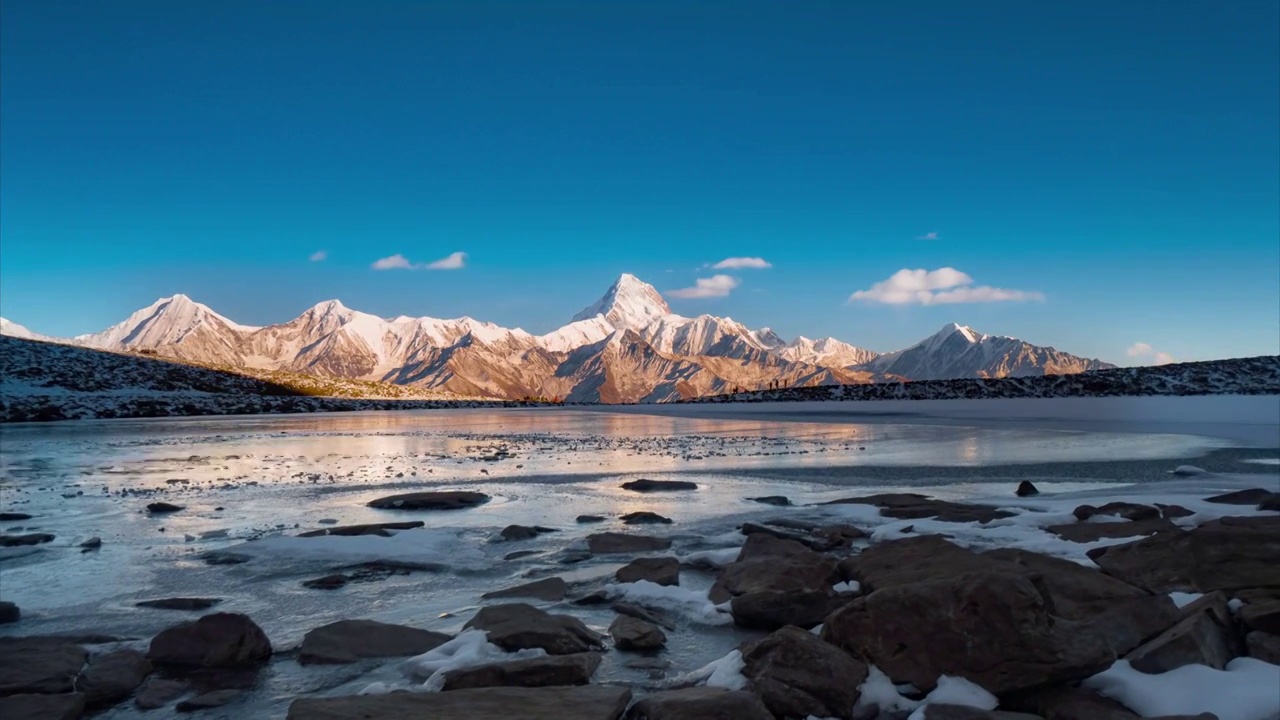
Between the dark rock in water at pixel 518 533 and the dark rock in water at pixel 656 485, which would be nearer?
the dark rock in water at pixel 518 533

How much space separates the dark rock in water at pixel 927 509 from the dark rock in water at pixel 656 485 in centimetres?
430

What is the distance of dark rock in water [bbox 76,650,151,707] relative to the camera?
6.41 meters

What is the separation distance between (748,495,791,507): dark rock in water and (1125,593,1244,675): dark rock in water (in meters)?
9.65

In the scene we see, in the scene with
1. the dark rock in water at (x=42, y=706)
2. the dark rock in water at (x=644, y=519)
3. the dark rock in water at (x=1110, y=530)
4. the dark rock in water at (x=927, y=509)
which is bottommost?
the dark rock in water at (x=42, y=706)

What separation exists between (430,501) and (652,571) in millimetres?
8283

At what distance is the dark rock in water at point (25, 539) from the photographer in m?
12.6

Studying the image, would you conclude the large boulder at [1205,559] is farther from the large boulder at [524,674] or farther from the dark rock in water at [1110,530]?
the large boulder at [524,674]

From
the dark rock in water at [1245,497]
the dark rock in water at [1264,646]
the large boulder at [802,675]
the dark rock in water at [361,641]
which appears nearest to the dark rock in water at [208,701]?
the dark rock in water at [361,641]

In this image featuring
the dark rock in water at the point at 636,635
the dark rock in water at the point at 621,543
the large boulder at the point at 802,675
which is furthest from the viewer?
the dark rock in water at the point at 621,543

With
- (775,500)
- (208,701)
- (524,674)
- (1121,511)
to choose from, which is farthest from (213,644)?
(1121,511)

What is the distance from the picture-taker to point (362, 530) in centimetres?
1334

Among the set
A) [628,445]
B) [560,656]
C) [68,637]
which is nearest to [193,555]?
[68,637]

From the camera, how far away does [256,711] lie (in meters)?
6.20

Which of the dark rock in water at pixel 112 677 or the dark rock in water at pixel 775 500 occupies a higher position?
the dark rock in water at pixel 775 500
